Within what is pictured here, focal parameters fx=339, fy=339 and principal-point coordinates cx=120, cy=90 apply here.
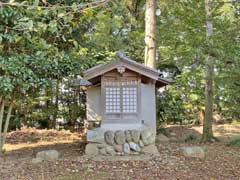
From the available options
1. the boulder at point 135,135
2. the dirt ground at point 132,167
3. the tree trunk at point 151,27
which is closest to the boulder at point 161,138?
the dirt ground at point 132,167

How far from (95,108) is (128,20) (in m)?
5.48

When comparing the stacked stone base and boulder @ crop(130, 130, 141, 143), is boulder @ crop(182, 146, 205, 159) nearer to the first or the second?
the stacked stone base

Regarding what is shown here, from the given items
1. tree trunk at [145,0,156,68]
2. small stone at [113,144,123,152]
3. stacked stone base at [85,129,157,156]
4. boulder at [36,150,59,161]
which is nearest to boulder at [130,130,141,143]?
stacked stone base at [85,129,157,156]

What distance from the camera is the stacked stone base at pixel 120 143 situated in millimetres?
8344

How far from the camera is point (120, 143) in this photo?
8383mm

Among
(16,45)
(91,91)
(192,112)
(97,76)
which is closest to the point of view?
(16,45)

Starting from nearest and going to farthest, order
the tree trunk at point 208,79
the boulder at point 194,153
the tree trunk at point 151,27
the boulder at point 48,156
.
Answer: the boulder at point 48,156
the boulder at point 194,153
the tree trunk at point 208,79
the tree trunk at point 151,27

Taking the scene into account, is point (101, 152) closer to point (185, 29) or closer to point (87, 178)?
point (87, 178)

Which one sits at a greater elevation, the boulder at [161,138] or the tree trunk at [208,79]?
the tree trunk at [208,79]

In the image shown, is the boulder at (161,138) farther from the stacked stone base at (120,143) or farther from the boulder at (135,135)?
the boulder at (135,135)

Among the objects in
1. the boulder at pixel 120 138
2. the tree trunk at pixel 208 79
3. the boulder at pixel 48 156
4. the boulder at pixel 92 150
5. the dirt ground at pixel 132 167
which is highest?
the tree trunk at pixel 208 79

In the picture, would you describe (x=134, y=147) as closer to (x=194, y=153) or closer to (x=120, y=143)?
(x=120, y=143)

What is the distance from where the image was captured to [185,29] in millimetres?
A: 10320

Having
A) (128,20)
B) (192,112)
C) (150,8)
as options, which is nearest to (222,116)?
(192,112)
